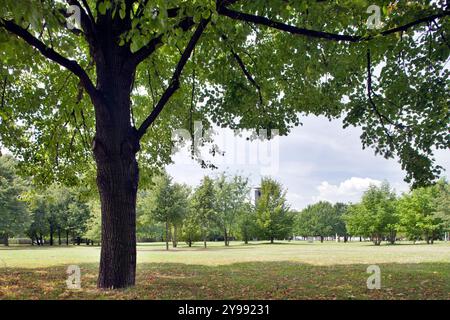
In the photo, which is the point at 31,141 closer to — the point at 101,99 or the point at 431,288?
the point at 101,99

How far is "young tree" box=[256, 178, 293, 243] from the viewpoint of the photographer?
61.0 m

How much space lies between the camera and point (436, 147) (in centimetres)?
1129

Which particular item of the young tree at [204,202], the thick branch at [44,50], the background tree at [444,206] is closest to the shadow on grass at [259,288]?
the thick branch at [44,50]

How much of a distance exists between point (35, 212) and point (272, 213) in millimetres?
39255

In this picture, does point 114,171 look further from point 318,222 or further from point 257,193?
point 318,222

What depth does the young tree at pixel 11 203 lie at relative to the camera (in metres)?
48.1

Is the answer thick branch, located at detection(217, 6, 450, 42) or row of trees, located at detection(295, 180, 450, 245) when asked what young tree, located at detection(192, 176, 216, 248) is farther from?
thick branch, located at detection(217, 6, 450, 42)

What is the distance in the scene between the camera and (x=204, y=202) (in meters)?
50.2

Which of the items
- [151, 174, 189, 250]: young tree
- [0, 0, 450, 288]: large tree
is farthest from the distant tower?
[0, 0, 450, 288]: large tree

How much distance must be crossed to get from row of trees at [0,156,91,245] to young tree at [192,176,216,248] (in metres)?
14.6

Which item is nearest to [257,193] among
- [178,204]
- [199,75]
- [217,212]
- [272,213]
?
[272,213]

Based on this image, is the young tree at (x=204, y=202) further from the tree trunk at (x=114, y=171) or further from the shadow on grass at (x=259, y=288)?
the tree trunk at (x=114, y=171)

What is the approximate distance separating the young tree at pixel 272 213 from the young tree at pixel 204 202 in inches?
519

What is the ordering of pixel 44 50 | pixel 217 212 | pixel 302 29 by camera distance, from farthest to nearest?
pixel 217 212, pixel 302 29, pixel 44 50
